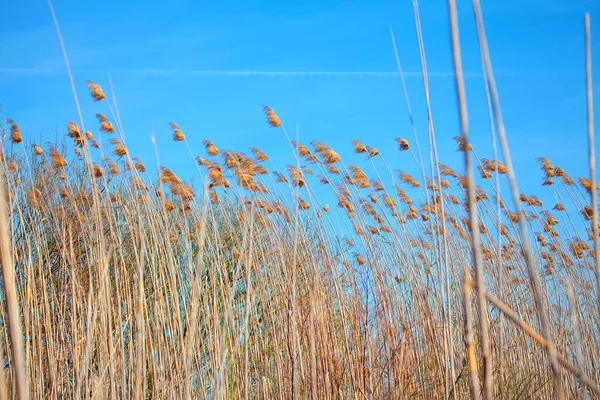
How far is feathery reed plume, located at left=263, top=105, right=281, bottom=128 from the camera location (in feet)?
13.0

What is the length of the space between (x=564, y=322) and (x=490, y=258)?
73cm

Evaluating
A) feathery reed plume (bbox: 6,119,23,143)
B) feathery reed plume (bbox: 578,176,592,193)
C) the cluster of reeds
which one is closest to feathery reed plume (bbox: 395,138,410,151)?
the cluster of reeds

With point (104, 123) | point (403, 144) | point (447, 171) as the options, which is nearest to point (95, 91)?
point (104, 123)

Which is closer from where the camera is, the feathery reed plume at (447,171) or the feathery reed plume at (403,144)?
the feathery reed plume at (403,144)

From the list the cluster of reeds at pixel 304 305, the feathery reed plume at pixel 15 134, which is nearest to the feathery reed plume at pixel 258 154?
the cluster of reeds at pixel 304 305

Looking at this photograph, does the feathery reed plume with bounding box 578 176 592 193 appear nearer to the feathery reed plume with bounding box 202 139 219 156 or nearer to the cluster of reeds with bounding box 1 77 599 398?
the cluster of reeds with bounding box 1 77 599 398

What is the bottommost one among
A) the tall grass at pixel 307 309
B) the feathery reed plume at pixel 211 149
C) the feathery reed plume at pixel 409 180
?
the tall grass at pixel 307 309

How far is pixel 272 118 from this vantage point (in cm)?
398

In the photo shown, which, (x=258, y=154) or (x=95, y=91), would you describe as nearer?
(x=95, y=91)

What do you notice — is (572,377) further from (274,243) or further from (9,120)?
(9,120)

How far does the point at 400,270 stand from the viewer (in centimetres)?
389

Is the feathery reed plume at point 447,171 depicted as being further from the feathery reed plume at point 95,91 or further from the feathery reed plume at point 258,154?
the feathery reed plume at point 95,91

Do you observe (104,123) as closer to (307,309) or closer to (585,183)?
(307,309)

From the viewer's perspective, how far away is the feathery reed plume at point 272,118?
3.97 m
